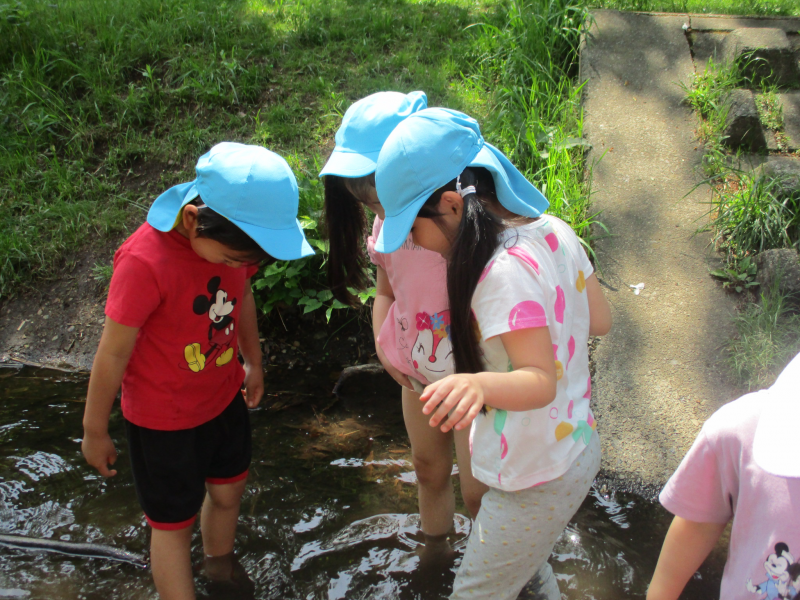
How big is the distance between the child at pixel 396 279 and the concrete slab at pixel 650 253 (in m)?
0.93

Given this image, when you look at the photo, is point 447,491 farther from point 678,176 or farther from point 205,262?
point 678,176

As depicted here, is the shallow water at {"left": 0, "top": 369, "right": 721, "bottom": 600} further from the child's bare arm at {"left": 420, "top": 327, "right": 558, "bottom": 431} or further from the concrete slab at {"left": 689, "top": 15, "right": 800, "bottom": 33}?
the concrete slab at {"left": 689, "top": 15, "right": 800, "bottom": 33}

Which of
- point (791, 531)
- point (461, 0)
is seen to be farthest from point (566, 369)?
point (461, 0)

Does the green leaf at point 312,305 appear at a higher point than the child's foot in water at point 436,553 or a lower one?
higher

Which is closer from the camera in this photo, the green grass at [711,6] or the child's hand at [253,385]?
the child's hand at [253,385]

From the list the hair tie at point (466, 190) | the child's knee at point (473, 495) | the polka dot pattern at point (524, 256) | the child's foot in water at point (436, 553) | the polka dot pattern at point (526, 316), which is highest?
the hair tie at point (466, 190)

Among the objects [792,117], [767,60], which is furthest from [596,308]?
[767,60]

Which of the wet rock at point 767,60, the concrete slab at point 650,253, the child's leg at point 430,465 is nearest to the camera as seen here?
the child's leg at point 430,465

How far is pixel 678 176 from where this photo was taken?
358 cm

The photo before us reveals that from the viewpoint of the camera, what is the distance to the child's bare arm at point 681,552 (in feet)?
4.17

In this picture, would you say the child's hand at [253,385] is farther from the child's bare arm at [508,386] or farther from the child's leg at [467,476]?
the child's bare arm at [508,386]

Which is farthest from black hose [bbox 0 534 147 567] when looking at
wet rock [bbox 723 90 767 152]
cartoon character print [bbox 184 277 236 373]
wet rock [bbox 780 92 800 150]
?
→ wet rock [bbox 780 92 800 150]

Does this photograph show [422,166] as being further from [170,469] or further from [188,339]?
[170,469]

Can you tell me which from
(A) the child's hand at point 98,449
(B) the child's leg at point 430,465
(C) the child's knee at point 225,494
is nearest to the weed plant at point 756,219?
(B) the child's leg at point 430,465
